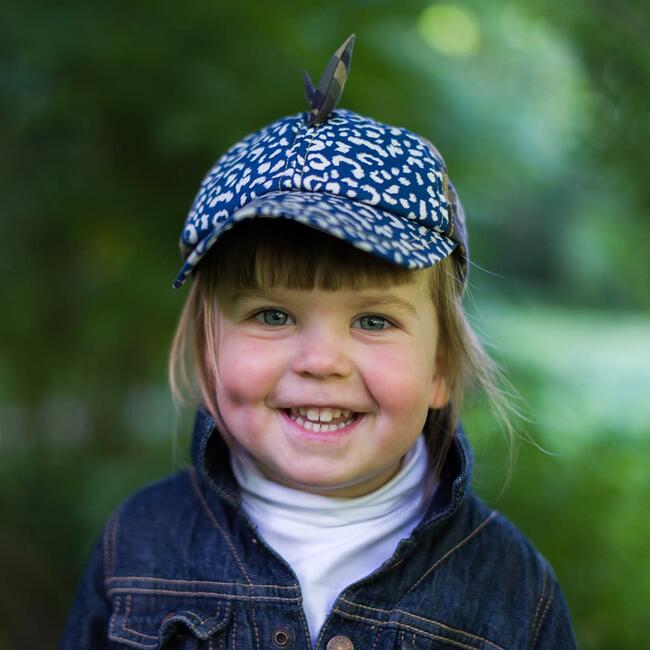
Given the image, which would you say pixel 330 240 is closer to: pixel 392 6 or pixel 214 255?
pixel 214 255

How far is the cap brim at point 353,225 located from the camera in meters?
1.48

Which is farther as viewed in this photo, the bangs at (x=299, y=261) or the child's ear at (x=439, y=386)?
the child's ear at (x=439, y=386)

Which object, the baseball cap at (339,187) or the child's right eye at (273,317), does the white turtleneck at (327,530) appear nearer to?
the child's right eye at (273,317)

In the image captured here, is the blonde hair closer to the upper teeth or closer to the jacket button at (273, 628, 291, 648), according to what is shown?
the upper teeth

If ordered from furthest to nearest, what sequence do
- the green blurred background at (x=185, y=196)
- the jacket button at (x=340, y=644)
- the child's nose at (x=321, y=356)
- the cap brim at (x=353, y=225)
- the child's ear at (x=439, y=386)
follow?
the green blurred background at (x=185, y=196), the child's ear at (x=439, y=386), the jacket button at (x=340, y=644), the child's nose at (x=321, y=356), the cap brim at (x=353, y=225)

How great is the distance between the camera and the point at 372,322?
5.56 feet

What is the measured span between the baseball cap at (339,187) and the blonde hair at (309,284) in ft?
0.22

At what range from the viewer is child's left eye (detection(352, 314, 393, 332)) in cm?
169

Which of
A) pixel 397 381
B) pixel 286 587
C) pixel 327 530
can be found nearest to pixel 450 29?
pixel 397 381

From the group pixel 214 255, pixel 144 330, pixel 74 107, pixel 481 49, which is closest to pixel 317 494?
pixel 214 255

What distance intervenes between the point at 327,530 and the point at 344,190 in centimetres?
70

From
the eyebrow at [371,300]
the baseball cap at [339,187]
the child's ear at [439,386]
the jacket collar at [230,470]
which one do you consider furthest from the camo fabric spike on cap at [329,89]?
the jacket collar at [230,470]

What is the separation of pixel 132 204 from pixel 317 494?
2.03 m

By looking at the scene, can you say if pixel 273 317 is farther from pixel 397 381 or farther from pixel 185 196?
pixel 185 196
